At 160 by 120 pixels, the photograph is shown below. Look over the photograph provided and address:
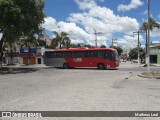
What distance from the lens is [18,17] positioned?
114 feet

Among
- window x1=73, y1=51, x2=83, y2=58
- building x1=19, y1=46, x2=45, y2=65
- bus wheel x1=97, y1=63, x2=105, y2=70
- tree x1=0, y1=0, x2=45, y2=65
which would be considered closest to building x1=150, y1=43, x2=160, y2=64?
building x1=19, y1=46, x2=45, y2=65

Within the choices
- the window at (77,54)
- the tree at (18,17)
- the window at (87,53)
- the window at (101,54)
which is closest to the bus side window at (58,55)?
the window at (77,54)

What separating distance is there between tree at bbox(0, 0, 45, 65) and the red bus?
774cm

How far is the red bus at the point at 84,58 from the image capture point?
39.5 metres

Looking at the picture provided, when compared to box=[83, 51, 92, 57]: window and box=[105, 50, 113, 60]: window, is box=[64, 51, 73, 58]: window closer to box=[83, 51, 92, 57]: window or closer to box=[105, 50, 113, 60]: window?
box=[83, 51, 92, 57]: window

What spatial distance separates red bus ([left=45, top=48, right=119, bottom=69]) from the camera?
39.5 metres

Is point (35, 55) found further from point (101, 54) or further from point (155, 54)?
point (101, 54)

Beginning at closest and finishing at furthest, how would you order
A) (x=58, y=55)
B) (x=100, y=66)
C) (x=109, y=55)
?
(x=109, y=55), (x=100, y=66), (x=58, y=55)

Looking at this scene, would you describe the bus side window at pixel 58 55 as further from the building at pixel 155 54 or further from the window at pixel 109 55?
the building at pixel 155 54

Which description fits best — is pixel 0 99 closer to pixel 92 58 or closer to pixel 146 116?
pixel 146 116

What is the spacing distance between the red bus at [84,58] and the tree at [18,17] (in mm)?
7741

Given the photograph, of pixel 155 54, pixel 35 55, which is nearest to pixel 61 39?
pixel 35 55

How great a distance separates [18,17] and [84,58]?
1189 cm

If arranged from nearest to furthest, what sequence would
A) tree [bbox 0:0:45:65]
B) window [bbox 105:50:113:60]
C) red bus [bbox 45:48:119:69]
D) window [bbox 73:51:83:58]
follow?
tree [bbox 0:0:45:65], window [bbox 105:50:113:60], red bus [bbox 45:48:119:69], window [bbox 73:51:83:58]
